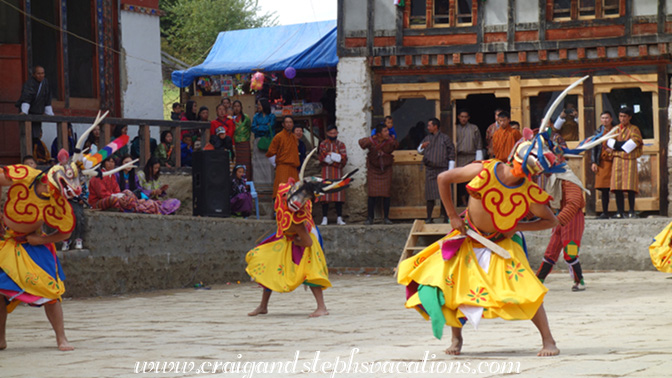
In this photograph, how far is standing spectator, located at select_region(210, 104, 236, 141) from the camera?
16188 mm

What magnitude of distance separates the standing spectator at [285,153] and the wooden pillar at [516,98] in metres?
3.68

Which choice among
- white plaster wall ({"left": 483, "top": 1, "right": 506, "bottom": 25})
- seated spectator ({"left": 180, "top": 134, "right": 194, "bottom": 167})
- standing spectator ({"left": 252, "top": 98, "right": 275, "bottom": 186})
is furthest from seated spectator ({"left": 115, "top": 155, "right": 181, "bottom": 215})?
white plaster wall ({"left": 483, "top": 1, "right": 506, "bottom": 25})

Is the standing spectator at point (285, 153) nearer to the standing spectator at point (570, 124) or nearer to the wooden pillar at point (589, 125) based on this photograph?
the standing spectator at point (570, 124)

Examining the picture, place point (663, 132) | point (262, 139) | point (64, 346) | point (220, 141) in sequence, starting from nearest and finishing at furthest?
point (64, 346) < point (663, 132) < point (220, 141) < point (262, 139)

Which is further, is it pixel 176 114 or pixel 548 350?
pixel 176 114

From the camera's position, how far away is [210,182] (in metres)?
13.9

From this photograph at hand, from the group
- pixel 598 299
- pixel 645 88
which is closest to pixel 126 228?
pixel 598 299

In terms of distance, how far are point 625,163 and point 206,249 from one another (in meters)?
6.38

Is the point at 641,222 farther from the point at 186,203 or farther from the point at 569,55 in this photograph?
the point at 186,203

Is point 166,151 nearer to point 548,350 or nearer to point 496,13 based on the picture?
point 496,13

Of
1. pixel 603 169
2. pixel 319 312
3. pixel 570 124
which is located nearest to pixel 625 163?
pixel 603 169

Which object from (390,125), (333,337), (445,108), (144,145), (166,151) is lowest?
(333,337)

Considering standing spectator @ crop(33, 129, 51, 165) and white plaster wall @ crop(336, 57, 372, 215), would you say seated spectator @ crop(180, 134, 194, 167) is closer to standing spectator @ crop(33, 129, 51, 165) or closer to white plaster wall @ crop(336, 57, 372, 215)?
white plaster wall @ crop(336, 57, 372, 215)

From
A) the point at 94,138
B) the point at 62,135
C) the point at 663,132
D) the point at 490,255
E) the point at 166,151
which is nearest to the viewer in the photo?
the point at 490,255
